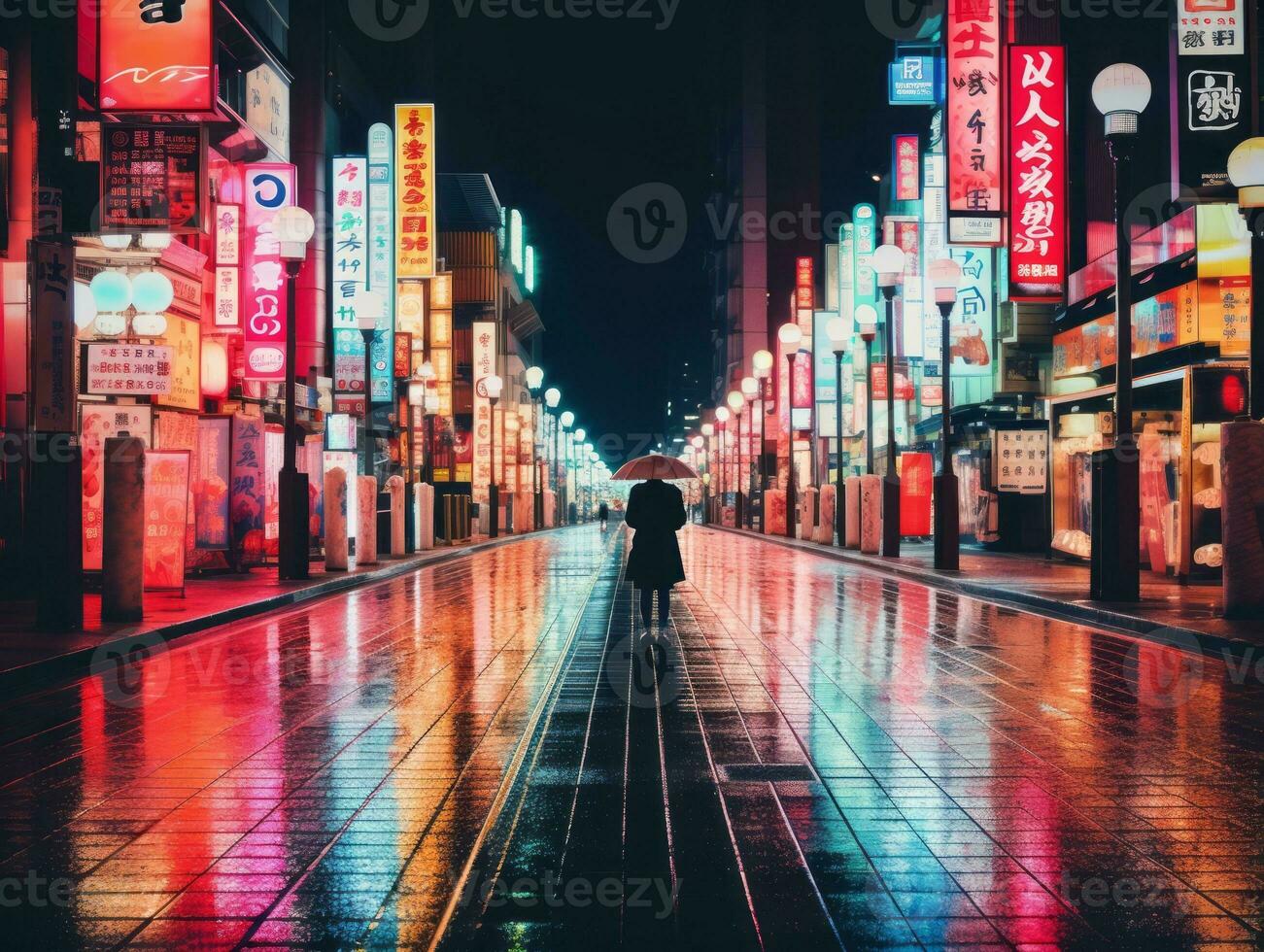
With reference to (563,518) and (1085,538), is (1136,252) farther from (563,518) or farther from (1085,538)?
(563,518)

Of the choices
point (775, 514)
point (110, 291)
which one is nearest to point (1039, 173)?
point (110, 291)

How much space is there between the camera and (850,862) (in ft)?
17.6

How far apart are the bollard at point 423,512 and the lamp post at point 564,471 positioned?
6199 cm

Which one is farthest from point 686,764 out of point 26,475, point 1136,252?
point 1136,252

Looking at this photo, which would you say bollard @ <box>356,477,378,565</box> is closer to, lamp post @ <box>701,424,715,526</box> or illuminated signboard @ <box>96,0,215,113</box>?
illuminated signboard @ <box>96,0,215,113</box>

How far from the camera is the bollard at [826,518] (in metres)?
39.2

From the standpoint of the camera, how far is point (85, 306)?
19.6 metres

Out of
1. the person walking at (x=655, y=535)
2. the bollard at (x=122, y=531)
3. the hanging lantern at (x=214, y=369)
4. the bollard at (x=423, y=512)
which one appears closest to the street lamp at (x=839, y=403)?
the bollard at (x=423, y=512)

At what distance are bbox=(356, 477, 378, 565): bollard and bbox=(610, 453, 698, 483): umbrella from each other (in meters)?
12.2

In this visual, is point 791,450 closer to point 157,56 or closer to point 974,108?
point 974,108

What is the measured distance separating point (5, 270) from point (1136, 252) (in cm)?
2159

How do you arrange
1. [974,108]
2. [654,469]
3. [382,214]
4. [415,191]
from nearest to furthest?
[654,469], [974,108], [415,191], [382,214]

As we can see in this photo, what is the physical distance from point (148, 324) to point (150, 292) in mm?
569

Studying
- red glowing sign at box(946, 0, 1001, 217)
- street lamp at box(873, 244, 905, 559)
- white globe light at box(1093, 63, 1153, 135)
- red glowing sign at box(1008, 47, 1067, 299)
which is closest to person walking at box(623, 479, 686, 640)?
white globe light at box(1093, 63, 1153, 135)
